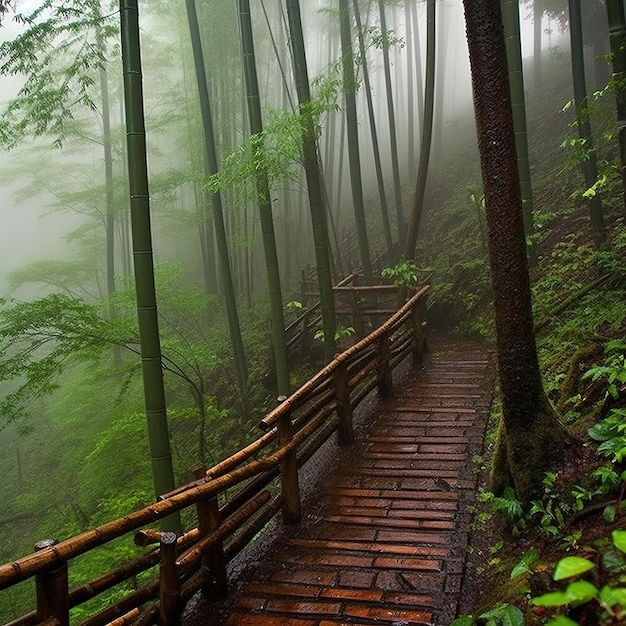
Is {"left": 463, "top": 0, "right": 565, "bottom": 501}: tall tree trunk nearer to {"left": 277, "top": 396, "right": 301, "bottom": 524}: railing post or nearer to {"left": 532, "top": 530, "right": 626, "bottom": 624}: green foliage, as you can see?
{"left": 277, "top": 396, "right": 301, "bottom": 524}: railing post

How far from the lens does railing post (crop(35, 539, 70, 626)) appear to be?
7.58 feet

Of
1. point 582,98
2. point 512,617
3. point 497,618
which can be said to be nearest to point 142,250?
point 497,618

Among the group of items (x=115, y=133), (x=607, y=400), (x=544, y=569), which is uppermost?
(x=115, y=133)

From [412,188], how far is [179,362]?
37.1ft

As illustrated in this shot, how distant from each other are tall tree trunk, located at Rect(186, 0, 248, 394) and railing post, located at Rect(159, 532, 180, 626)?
22.0ft

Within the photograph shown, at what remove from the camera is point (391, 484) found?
4.54 metres

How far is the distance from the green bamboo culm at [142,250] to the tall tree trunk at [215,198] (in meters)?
4.27

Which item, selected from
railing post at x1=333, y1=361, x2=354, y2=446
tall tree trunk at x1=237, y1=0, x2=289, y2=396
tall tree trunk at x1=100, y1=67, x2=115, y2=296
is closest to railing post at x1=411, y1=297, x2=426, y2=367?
tall tree trunk at x1=237, y1=0, x2=289, y2=396

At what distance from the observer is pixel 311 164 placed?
256 inches

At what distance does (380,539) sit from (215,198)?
7.01 m

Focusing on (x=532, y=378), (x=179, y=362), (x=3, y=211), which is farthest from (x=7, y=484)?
(x=3, y=211)

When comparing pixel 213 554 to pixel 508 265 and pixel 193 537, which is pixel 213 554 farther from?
pixel 508 265

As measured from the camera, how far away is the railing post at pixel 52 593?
7.58 ft

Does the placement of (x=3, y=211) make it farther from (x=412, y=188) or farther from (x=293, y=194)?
(x=412, y=188)
